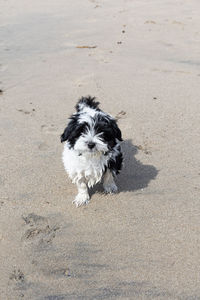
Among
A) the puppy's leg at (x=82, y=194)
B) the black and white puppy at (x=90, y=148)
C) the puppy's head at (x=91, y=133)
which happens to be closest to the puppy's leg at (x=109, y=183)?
the black and white puppy at (x=90, y=148)

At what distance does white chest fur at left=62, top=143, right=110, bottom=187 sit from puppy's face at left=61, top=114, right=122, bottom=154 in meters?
0.16

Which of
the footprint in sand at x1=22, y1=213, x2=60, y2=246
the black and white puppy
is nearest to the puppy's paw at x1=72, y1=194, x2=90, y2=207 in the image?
the black and white puppy

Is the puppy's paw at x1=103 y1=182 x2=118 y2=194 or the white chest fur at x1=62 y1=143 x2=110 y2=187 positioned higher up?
the white chest fur at x1=62 y1=143 x2=110 y2=187

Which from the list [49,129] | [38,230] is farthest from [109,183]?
[49,129]

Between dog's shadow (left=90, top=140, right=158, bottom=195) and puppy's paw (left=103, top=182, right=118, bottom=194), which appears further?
dog's shadow (left=90, top=140, right=158, bottom=195)

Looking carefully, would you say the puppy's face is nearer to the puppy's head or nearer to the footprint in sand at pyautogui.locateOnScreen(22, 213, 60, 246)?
the puppy's head

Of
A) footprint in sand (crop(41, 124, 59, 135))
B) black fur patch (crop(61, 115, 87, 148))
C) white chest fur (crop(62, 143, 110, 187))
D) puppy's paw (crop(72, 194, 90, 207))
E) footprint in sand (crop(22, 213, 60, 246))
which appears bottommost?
footprint in sand (crop(22, 213, 60, 246))

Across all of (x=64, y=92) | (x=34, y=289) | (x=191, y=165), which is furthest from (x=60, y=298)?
(x=64, y=92)

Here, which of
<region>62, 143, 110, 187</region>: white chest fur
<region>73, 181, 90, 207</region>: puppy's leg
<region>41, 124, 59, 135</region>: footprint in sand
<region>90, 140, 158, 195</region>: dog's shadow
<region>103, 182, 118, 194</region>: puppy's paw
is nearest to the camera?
<region>62, 143, 110, 187</region>: white chest fur

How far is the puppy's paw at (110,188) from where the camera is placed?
443 centimetres

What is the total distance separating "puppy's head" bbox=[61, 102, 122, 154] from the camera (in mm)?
3672

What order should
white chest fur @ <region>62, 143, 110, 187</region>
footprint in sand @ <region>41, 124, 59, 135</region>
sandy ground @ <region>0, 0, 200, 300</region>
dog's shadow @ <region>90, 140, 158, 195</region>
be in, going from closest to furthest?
sandy ground @ <region>0, 0, 200, 300</region>
white chest fur @ <region>62, 143, 110, 187</region>
dog's shadow @ <region>90, 140, 158, 195</region>
footprint in sand @ <region>41, 124, 59, 135</region>

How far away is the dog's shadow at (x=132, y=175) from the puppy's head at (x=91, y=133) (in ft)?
2.82

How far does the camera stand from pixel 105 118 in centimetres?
385
